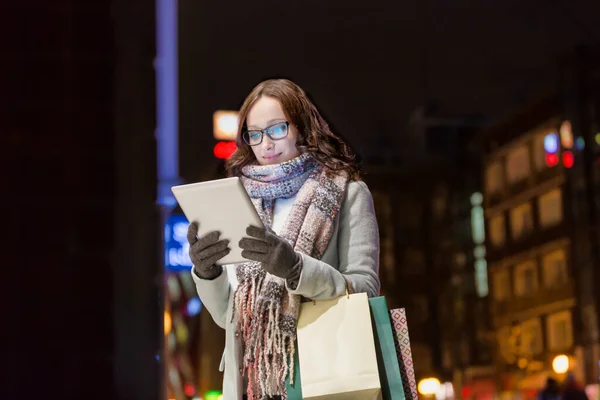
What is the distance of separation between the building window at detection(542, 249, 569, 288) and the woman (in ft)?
129

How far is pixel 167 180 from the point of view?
7941mm

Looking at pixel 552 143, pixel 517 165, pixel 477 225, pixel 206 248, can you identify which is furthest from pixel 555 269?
pixel 206 248

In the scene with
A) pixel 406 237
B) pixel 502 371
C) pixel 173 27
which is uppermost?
pixel 406 237

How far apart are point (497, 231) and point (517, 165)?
3.84 m

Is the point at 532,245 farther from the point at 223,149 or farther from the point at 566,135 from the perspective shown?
the point at 223,149

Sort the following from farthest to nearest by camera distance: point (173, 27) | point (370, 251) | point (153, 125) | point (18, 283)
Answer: point (173, 27) → point (153, 125) → point (18, 283) → point (370, 251)

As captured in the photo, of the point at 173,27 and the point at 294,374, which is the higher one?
the point at 173,27

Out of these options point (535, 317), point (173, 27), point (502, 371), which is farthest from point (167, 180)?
point (502, 371)

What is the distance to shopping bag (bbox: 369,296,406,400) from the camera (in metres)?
2.38

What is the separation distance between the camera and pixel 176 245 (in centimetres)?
1130

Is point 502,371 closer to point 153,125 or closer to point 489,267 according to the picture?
point 489,267

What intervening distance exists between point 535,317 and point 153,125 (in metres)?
42.1

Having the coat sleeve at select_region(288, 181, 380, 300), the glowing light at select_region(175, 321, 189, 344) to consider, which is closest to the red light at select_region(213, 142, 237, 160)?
A: the coat sleeve at select_region(288, 181, 380, 300)

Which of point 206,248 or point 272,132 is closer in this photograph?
point 206,248
